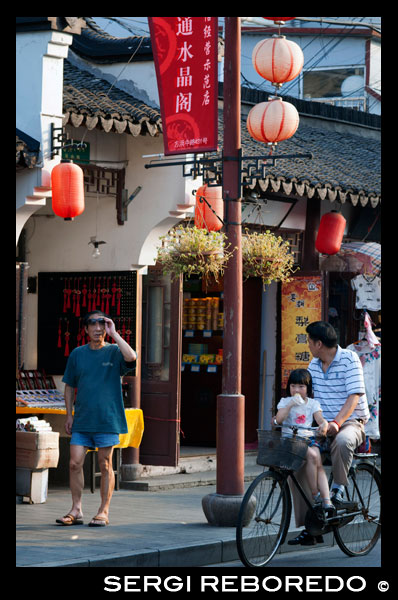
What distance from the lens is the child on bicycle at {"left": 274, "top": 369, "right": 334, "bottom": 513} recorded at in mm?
9188

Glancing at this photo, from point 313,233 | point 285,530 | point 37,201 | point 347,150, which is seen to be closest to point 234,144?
point 37,201

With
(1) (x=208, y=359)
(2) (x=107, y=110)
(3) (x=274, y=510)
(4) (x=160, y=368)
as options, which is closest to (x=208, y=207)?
(2) (x=107, y=110)

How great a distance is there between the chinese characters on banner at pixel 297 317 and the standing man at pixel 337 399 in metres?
6.39

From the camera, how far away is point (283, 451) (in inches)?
357

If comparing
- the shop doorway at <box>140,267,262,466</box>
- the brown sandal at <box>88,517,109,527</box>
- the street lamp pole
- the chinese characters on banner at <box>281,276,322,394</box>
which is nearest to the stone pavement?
the brown sandal at <box>88,517,109,527</box>

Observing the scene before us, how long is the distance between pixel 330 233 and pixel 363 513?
6.82 m

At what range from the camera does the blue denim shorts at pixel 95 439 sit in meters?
10.4

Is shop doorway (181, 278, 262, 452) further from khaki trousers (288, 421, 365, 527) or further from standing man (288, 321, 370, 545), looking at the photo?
khaki trousers (288, 421, 365, 527)

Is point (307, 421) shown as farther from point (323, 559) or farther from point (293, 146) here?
point (293, 146)

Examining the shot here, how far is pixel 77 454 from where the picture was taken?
1038cm

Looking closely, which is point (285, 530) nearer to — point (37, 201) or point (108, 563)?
point (108, 563)

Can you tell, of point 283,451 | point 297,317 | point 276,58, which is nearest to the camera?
point 283,451

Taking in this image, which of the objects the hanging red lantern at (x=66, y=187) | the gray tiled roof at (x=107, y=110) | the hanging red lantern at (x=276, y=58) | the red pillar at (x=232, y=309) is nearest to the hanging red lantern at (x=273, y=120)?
the hanging red lantern at (x=276, y=58)

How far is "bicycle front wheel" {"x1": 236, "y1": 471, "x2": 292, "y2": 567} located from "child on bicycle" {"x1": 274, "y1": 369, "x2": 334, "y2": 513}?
0.26 m
